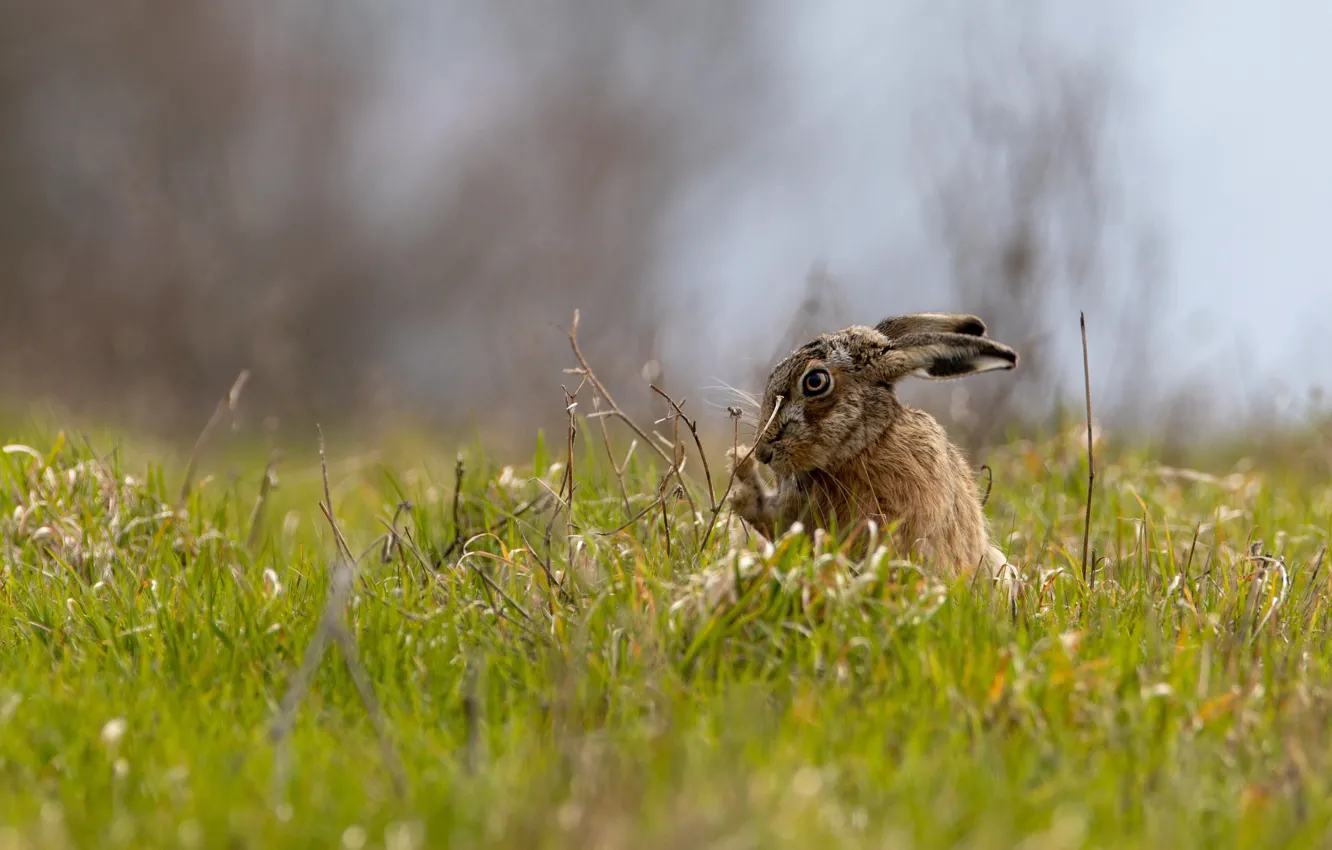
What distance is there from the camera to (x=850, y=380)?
471cm

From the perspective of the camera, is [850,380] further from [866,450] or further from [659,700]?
[659,700]

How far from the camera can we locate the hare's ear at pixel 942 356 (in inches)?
185

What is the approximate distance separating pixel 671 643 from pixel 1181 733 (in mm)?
1289

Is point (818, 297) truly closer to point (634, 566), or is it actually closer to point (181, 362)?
point (634, 566)

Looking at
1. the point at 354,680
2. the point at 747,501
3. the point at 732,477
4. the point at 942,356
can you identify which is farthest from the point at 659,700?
the point at 942,356

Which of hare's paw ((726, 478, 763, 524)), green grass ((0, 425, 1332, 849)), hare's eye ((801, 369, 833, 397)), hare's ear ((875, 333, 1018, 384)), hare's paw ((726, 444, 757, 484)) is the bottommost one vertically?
green grass ((0, 425, 1332, 849))

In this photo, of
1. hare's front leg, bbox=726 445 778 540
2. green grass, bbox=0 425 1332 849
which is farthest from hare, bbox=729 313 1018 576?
green grass, bbox=0 425 1332 849

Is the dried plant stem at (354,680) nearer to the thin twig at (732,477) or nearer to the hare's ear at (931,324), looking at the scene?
the thin twig at (732,477)

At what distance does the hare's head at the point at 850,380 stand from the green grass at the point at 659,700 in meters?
0.43

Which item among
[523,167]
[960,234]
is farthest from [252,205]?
[960,234]

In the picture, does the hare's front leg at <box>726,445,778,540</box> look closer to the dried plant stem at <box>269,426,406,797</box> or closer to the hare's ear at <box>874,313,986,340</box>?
the hare's ear at <box>874,313,986,340</box>

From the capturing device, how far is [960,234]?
1104 centimetres

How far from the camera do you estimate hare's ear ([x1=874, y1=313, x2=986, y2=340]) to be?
16.0 ft

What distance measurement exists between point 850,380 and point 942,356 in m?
0.35
